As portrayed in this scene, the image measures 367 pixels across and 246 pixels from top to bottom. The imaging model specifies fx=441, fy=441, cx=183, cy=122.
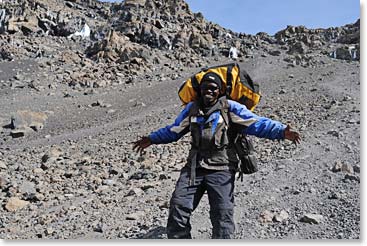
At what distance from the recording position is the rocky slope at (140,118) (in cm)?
Answer: 516

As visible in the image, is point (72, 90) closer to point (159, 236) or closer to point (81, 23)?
point (81, 23)

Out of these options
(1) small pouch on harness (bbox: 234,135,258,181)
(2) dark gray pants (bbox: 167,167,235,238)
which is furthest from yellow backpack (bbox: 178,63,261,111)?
(2) dark gray pants (bbox: 167,167,235,238)

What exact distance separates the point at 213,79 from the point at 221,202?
99 cm

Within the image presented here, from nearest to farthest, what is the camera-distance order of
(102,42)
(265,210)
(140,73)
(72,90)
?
(265,210) → (72,90) → (140,73) → (102,42)

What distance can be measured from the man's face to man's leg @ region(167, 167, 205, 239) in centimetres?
59

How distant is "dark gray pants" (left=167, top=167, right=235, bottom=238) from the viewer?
3385 mm

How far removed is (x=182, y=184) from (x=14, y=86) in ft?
53.8

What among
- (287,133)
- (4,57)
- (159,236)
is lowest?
(159,236)

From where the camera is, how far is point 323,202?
500 cm

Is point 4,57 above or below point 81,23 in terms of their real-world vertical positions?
below

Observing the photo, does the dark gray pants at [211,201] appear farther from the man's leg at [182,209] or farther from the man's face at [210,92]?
the man's face at [210,92]

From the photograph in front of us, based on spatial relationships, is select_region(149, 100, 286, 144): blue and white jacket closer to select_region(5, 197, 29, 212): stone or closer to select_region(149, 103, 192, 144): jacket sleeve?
select_region(149, 103, 192, 144): jacket sleeve

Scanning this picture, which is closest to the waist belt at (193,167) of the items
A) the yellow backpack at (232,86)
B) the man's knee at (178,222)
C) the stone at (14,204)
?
the man's knee at (178,222)

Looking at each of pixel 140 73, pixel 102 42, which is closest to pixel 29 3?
pixel 102 42
